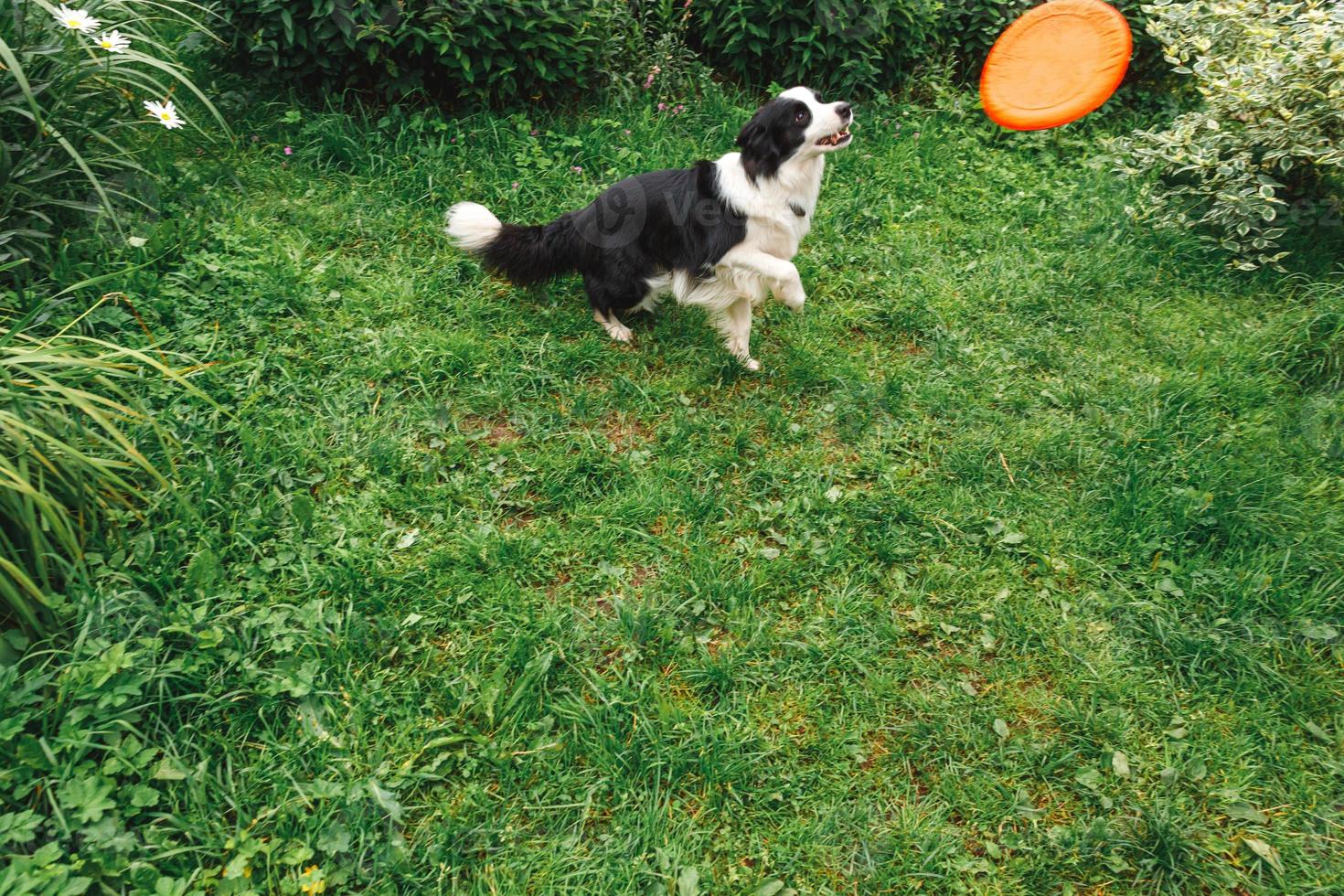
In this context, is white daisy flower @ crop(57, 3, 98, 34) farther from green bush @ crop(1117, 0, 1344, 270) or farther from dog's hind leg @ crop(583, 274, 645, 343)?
green bush @ crop(1117, 0, 1344, 270)

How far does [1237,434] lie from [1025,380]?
76cm

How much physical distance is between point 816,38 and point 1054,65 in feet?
4.34

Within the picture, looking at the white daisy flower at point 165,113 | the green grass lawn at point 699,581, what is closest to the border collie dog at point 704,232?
the green grass lawn at point 699,581

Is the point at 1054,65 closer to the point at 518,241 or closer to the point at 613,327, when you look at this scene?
the point at 613,327

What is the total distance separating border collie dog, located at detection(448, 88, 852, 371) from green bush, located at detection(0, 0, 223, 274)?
1312 millimetres

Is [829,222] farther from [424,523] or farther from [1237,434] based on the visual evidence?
[424,523]

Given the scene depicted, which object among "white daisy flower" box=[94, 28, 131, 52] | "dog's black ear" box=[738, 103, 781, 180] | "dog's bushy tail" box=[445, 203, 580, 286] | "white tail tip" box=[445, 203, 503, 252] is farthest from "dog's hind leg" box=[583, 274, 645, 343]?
"white daisy flower" box=[94, 28, 131, 52]

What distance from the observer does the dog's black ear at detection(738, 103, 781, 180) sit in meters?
3.01

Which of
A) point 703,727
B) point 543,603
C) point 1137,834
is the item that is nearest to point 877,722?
point 703,727

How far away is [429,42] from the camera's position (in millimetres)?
4008

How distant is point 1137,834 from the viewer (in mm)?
2008

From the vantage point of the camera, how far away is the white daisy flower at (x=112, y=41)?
3.02 m

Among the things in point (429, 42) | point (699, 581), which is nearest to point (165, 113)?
point (429, 42)

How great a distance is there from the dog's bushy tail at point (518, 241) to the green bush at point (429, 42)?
1.04 m
